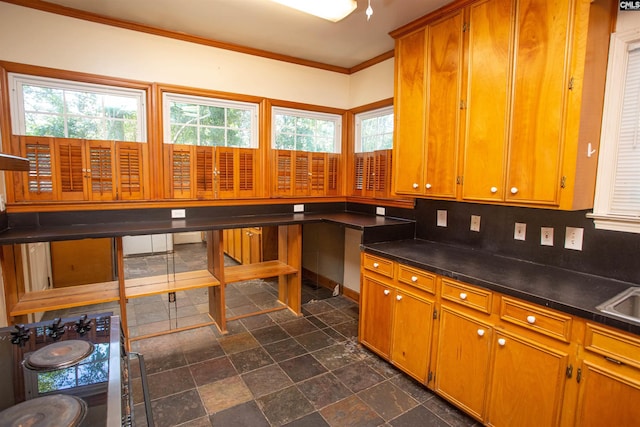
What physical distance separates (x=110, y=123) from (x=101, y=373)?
249 centimetres

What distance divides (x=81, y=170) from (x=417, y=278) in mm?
2727

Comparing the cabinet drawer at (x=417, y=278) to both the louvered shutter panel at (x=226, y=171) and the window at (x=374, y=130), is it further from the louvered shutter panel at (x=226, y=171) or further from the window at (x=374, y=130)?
the louvered shutter panel at (x=226, y=171)

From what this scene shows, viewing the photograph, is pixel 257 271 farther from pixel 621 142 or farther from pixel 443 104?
pixel 621 142

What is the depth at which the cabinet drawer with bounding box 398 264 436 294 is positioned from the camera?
212 cm

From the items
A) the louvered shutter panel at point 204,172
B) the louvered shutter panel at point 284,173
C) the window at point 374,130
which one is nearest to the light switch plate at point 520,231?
the window at point 374,130

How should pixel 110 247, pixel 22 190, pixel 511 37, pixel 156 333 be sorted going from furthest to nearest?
1. pixel 110 247
2. pixel 156 333
3. pixel 22 190
4. pixel 511 37

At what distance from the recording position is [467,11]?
2.17 meters

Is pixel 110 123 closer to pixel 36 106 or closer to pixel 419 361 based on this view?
pixel 36 106

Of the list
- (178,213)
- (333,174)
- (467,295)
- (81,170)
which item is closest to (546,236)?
(467,295)

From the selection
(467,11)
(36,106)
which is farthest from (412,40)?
(36,106)

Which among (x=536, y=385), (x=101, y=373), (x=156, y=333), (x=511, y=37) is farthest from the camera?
(x=156, y=333)

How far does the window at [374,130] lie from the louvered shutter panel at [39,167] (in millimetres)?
2860

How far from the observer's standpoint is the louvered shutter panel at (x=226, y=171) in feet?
10.5

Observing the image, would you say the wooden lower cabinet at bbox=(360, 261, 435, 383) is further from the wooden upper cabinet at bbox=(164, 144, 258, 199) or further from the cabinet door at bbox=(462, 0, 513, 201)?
the wooden upper cabinet at bbox=(164, 144, 258, 199)
